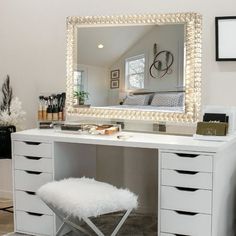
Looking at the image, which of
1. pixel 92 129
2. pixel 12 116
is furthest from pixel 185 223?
pixel 12 116

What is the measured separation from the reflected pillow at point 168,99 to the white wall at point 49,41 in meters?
0.18

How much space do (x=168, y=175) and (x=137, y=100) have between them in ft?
2.49

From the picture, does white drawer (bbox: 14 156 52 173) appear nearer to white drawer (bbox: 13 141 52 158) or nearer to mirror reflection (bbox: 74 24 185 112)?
white drawer (bbox: 13 141 52 158)

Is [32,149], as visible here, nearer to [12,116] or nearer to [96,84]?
[12,116]

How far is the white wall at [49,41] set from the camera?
109 inches

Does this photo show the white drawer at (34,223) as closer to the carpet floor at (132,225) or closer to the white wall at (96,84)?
the carpet floor at (132,225)

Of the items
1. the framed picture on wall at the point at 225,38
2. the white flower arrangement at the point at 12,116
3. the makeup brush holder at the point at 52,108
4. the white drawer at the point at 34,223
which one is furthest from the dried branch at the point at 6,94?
the framed picture on wall at the point at 225,38

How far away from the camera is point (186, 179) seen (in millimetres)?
2297

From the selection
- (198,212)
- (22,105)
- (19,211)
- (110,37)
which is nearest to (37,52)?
(22,105)

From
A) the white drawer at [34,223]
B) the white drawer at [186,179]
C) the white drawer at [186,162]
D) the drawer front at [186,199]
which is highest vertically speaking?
the white drawer at [186,162]

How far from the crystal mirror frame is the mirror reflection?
3 cm

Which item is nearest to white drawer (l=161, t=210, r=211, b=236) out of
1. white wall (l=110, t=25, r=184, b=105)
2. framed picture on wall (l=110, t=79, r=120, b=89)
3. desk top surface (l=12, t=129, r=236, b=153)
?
desk top surface (l=12, t=129, r=236, b=153)

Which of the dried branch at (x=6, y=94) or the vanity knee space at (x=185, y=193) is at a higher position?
the dried branch at (x=6, y=94)

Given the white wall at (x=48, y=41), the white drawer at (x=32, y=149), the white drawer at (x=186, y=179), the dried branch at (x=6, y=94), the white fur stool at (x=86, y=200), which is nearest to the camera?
the white fur stool at (x=86, y=200)
